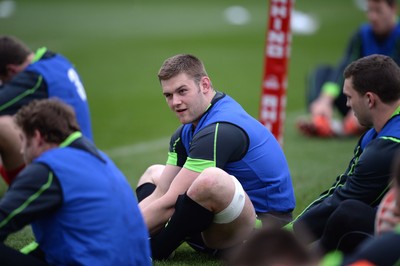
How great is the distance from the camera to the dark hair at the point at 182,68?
521 centimetres

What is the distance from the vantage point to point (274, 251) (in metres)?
2.50

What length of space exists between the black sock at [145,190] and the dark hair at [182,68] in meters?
0.77

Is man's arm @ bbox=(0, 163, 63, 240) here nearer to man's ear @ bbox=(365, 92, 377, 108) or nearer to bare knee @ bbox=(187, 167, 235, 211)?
bare knee @ bbox=(187, 167, 235, 211)

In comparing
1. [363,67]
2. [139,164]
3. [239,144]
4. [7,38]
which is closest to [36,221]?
[239,144]

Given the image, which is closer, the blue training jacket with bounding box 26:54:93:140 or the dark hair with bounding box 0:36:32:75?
the dark hair with bounding box 0:36:32:75

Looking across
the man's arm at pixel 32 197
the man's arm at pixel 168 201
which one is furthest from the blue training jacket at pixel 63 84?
the man's arm at pixel 32 197

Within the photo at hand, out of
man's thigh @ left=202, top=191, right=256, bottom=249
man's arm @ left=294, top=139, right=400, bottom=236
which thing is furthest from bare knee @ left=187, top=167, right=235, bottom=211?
man's arm @ left=294, top=139, right=400, bottom=236

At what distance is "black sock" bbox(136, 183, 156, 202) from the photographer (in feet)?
18.3

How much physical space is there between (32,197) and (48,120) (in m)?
0.36

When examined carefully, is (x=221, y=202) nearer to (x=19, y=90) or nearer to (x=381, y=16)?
(x=19, y=90)

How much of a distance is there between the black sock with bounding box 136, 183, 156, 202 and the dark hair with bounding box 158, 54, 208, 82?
0.77 m

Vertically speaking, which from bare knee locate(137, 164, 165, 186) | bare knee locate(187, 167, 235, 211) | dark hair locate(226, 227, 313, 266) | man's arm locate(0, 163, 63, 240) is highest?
dark hair locate(226, 227, 313, 266)

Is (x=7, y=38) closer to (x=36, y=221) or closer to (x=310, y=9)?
(x=36, y=221)

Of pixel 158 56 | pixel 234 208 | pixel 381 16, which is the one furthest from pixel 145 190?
pixel 158 56
